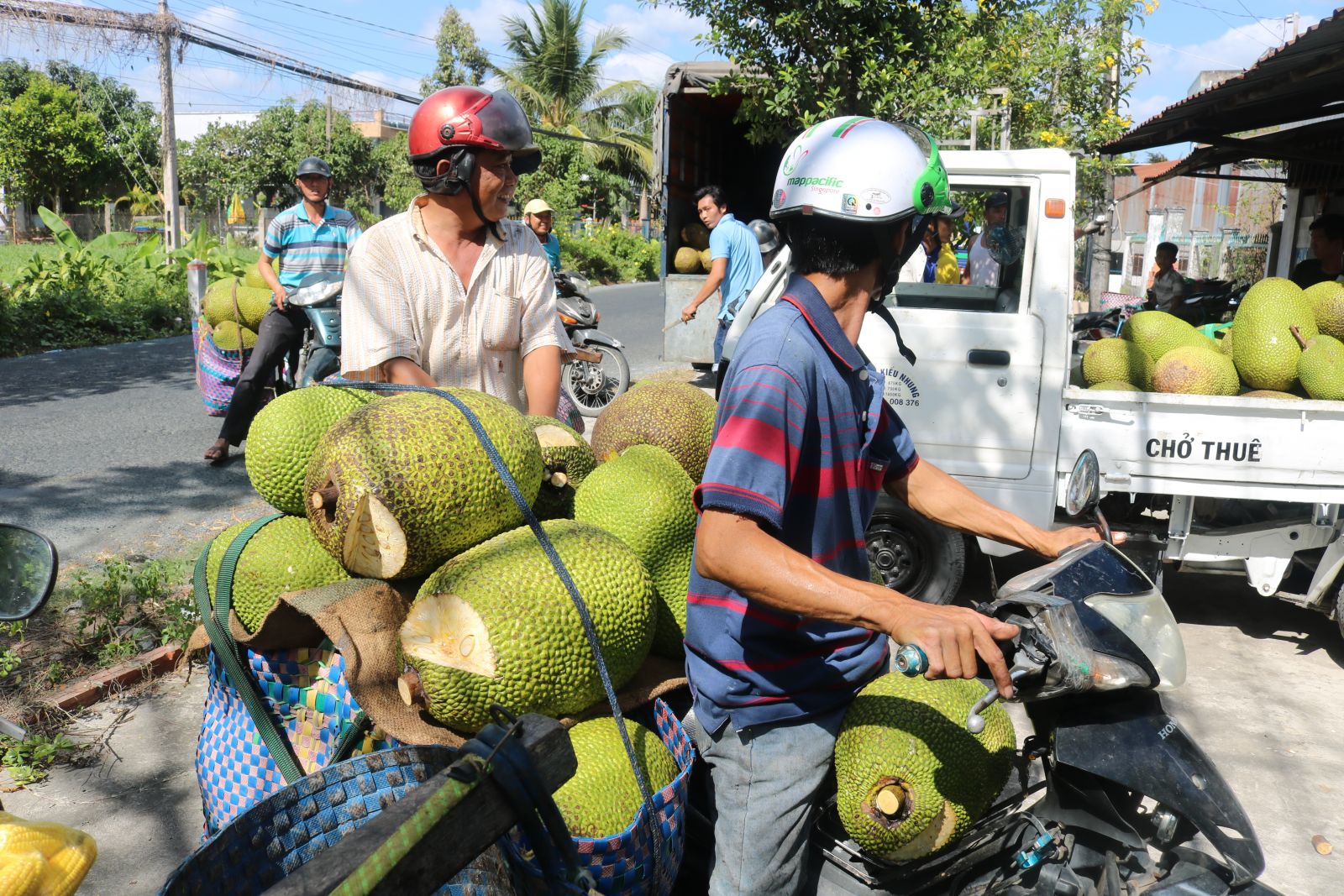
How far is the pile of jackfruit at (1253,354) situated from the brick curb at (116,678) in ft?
13.4

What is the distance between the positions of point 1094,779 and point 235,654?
164 centimetres

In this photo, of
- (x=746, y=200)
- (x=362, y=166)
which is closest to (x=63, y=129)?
(x=362, y=166)

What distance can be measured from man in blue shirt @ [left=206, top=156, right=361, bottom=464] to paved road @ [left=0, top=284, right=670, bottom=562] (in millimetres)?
398

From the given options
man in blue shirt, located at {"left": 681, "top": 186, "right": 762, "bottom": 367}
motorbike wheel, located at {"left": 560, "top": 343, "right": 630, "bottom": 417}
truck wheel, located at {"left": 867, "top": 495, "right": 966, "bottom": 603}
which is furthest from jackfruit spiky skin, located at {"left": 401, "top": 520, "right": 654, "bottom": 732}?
motorbike wheel, located at {"left": 560, "top": 343, "right": 630, "bottom": 417}

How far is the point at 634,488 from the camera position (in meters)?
2.29

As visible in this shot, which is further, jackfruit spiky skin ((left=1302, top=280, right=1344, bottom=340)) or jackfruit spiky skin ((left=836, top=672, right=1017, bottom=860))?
jackfruit spiky skin ((left=1302, top=280, right=1344, bottom=340))

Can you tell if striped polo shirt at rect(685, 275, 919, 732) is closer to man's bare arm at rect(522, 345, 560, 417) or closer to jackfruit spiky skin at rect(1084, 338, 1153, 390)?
man's bare arm at rect(522, 345, 560, 417)

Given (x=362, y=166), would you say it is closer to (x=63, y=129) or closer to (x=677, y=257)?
(x=63, y=129)

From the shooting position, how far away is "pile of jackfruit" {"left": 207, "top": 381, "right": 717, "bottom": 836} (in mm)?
1830

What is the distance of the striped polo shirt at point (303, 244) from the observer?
650 cm

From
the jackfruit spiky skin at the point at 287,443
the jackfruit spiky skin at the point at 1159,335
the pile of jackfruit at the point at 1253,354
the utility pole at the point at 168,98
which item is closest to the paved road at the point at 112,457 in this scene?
the jackfruit spiky skin at the point at 287,443

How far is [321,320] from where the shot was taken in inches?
220

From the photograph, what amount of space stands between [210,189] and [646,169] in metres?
14.2

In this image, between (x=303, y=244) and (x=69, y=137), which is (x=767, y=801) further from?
(x=69, y=137)
